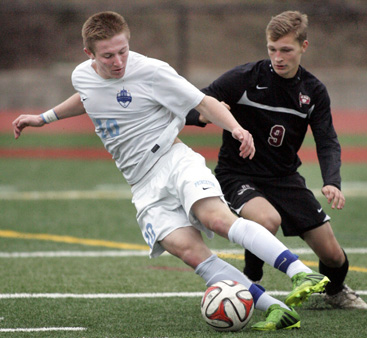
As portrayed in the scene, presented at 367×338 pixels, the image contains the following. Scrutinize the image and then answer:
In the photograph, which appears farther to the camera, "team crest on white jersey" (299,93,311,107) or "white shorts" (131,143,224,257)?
"team crest on white jersey" (299,93,311,107)

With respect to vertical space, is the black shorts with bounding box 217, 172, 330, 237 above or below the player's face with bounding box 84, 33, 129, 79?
below

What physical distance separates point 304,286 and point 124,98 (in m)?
1.53

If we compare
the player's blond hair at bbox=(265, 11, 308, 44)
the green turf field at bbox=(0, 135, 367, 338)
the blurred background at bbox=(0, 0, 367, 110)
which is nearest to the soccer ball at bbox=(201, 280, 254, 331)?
the green turf field at bbox=(0, 135, 367, 338)

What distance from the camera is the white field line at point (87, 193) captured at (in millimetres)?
10344

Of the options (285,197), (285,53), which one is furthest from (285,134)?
(285,53)

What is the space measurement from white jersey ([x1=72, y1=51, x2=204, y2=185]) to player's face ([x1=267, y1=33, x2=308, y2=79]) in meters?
0.69

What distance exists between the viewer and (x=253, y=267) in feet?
16.9

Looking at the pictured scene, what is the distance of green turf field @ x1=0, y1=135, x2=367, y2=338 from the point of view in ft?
13.8


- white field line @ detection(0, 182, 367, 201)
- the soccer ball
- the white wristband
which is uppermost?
the white wristband

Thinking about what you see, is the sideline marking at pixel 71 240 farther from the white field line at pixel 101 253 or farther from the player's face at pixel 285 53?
the player's face at pixel 285 53

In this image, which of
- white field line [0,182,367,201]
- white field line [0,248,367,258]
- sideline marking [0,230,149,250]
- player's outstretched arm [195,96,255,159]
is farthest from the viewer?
white field line [0,182,367,201]

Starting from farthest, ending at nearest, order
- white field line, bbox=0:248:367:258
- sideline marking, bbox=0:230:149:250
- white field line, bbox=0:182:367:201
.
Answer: white field line, bbox=0:182:367:201
sideline marking, bbox=0:230:149:250
white field line, bbox=0:248:367:258

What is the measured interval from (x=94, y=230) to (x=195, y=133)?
1087 centimetres

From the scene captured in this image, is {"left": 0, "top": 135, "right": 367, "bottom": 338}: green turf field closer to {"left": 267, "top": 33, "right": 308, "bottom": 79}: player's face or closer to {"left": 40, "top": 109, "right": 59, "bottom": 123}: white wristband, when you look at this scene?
{"left": 40, "top": 109, "right": 59, "bottom": 123}: white wristband
